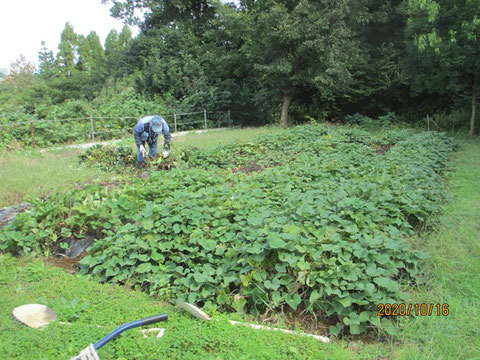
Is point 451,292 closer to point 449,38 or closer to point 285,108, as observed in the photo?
point 449,38

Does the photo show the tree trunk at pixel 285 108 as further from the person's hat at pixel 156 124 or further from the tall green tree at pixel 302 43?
the person's hat at pixel 156 124

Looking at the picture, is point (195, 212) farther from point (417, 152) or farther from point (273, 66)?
point (273, 66)

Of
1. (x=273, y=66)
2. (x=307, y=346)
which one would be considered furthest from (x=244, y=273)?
(x=273, y=66)

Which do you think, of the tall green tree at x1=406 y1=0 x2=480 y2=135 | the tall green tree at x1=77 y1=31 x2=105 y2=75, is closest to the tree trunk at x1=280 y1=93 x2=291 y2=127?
the tall green tree at x1=406 y1=0 x2=480 y2=135

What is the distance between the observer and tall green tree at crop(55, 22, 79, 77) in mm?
35500

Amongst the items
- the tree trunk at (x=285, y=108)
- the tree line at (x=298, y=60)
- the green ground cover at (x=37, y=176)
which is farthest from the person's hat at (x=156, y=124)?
the tree trunk at (x=285, y=108)

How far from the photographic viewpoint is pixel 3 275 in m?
3.12

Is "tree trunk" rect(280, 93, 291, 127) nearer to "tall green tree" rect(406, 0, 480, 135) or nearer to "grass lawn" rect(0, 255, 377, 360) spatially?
"tall green tree" rect(406, 0, 480, 135)

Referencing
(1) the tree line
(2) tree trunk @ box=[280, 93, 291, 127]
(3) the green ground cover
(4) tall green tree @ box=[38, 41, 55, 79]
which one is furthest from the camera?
(4) tall green tree @ box=[38, 41, 55, 79]

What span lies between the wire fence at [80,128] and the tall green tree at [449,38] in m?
10.6
